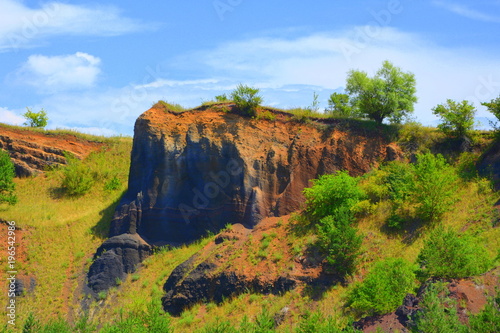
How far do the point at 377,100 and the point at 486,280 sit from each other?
61.9ft

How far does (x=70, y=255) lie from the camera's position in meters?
41.7

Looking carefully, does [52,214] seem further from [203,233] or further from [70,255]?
[203,233]

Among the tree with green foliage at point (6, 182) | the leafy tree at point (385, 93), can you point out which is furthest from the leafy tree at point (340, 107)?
the tree with green foliage at point (6, 182)

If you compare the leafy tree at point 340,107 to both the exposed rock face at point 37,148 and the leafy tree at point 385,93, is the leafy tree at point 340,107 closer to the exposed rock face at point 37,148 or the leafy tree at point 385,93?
the leafy tree at point 385,93

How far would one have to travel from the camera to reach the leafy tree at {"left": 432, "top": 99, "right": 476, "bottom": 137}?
128 ft

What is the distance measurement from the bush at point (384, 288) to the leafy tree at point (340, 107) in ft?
55.1

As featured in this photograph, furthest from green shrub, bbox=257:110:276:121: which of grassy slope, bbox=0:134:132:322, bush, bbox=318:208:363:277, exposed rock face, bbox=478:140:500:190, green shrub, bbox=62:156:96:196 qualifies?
green shrub, bbox=62:156:96:196

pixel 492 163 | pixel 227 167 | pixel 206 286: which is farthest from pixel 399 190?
pixel 206 286

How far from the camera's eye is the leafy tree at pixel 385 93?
42000 mm

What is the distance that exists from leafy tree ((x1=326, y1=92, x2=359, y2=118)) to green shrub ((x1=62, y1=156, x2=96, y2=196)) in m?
20.3

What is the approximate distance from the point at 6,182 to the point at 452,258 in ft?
111

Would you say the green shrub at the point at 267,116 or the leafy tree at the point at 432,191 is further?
the green shrub at the point at 267,116

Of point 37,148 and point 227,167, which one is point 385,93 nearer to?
point 227,167

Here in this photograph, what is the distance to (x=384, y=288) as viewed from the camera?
27.5 m
